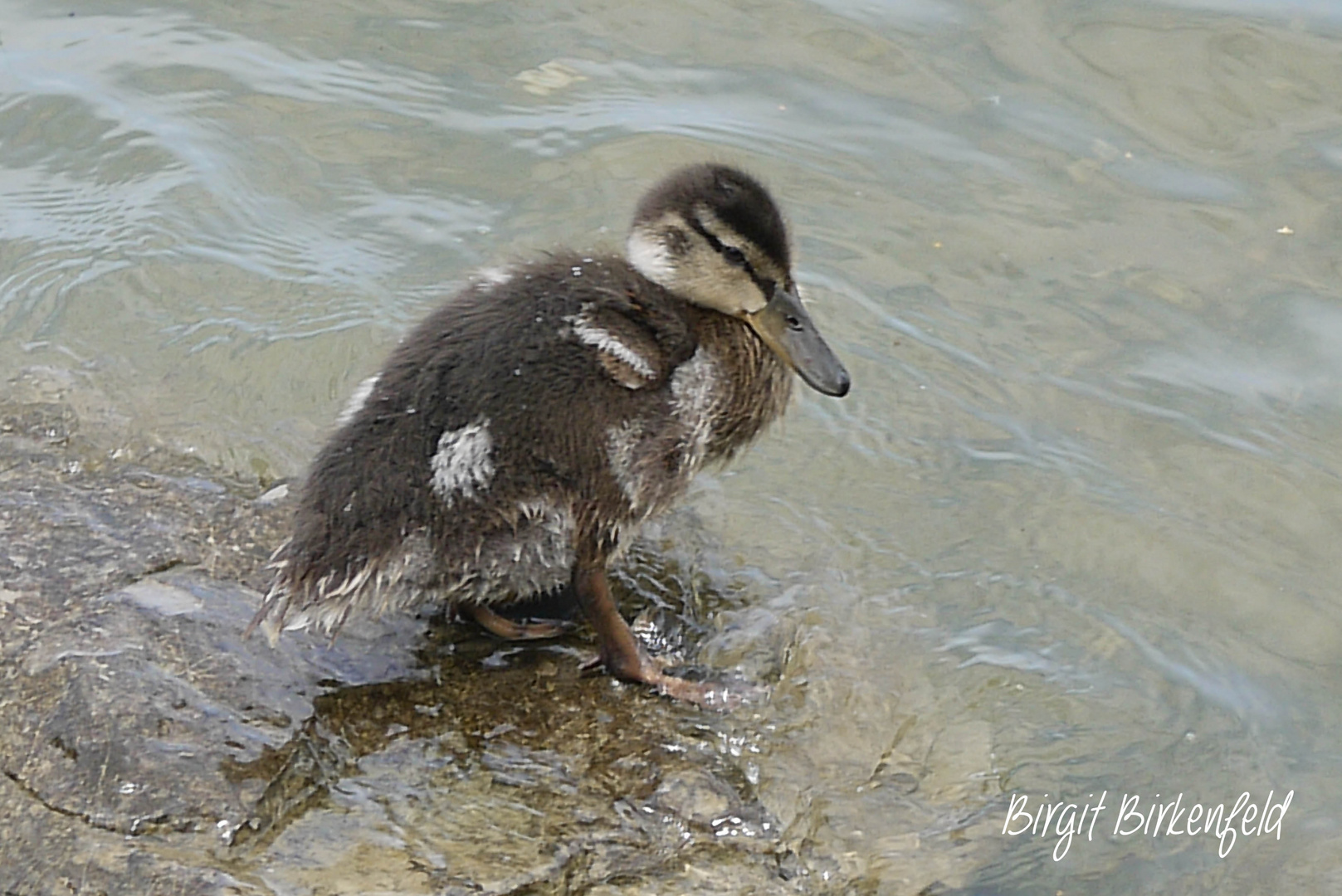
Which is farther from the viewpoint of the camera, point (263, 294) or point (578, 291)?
point (263, 294)

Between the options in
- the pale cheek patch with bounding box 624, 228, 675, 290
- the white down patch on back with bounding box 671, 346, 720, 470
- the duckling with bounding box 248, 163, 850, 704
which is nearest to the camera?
the duckling with bounding box 248, 163, 850, 704

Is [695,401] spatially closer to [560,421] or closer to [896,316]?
[560,421]

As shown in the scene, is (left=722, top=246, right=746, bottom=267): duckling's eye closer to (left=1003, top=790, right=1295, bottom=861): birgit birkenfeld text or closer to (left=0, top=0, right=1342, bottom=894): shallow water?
(left=0, top=0, right=1342, bottom=894): shallow water

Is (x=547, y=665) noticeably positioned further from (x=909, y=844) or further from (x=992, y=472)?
(x=992, y=472)

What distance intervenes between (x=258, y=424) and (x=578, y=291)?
4.88ft

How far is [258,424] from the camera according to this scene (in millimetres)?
4848

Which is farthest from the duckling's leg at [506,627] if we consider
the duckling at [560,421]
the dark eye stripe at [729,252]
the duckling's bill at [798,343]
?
the dark eye stripe at [729,252]

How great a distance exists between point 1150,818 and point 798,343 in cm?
145

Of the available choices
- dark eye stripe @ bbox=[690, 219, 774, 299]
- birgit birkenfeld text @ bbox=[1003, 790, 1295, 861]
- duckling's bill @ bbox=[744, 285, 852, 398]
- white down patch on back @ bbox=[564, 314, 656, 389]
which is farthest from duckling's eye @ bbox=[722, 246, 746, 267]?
birgit birkenfeld text @ bbox=[1003, 790, 1295, 861]

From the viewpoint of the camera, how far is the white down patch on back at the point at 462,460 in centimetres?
356

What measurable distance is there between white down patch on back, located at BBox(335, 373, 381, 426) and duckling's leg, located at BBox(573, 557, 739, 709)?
0.64 metres

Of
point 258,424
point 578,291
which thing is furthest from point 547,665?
point 258,424

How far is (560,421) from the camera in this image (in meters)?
3.65

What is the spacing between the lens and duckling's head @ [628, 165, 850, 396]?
12.9ft
